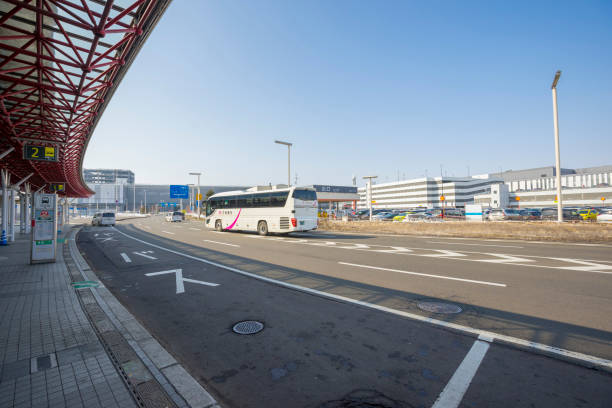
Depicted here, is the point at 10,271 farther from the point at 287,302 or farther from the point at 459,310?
the point at 459,310

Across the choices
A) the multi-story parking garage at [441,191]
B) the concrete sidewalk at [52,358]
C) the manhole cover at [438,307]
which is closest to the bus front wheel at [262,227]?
the concrete sidewalk at [52,358]

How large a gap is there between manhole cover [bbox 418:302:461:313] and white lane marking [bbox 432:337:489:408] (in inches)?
48.8

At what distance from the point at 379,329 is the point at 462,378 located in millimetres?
1427

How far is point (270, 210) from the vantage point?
2027cm

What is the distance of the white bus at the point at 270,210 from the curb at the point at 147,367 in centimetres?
1381

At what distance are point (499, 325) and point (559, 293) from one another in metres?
2.77

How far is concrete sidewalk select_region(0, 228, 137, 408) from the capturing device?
2924 millimetres

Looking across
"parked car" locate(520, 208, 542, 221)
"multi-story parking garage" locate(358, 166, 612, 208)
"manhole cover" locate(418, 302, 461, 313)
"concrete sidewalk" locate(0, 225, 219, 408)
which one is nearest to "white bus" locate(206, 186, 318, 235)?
"concrete sidewalk" locate(0, 225, 219, 408)

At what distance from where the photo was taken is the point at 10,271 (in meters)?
9.00

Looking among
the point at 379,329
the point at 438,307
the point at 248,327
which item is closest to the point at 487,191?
the point at 438,307

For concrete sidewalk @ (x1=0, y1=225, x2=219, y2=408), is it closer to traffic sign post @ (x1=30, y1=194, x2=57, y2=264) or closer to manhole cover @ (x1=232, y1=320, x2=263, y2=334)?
manhole cover @ (x1=232, y1=320, x2=263, y2=334)

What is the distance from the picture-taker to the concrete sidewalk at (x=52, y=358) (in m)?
2.92

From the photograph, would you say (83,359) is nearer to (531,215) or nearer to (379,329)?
(379,329)

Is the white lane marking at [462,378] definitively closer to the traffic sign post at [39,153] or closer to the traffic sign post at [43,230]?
the traffic sign post at [43,230]
